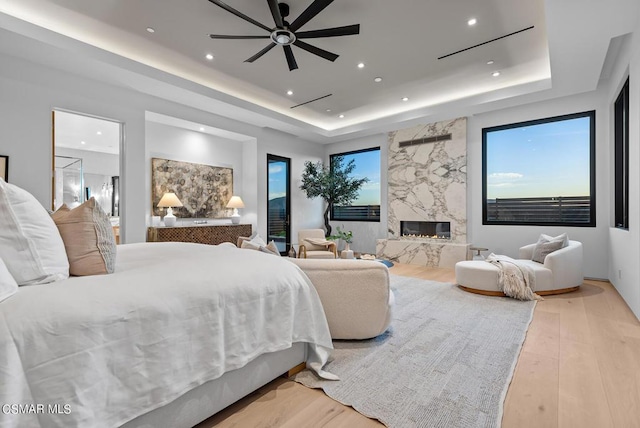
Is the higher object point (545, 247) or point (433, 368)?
point (545, 247)

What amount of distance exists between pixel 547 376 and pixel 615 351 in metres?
0.83

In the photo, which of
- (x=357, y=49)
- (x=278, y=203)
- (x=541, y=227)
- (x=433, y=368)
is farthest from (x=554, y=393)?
(x=278, y=203)

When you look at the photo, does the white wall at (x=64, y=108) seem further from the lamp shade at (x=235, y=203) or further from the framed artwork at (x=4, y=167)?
the lamp shade at (x=235, y=203)

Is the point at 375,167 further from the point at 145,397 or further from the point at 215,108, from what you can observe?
the point at 145,397

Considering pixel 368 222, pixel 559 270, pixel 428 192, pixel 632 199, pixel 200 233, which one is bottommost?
pixel 559 270

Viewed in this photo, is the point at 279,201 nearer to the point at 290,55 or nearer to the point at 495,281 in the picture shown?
the point at 290,55

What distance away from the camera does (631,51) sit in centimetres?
326

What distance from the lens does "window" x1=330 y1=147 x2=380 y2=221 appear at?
24.7ft

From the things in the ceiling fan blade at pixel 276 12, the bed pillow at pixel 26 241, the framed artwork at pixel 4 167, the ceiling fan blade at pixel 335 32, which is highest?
the ceiling fan blade at pixel 276 12

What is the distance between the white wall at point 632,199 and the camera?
117 inches

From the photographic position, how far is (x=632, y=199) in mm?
3195

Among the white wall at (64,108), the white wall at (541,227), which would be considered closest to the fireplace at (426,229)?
the white wall at (541,227)

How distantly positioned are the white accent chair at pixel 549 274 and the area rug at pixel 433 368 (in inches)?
22.1

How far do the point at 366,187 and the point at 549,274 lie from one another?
4.49m
